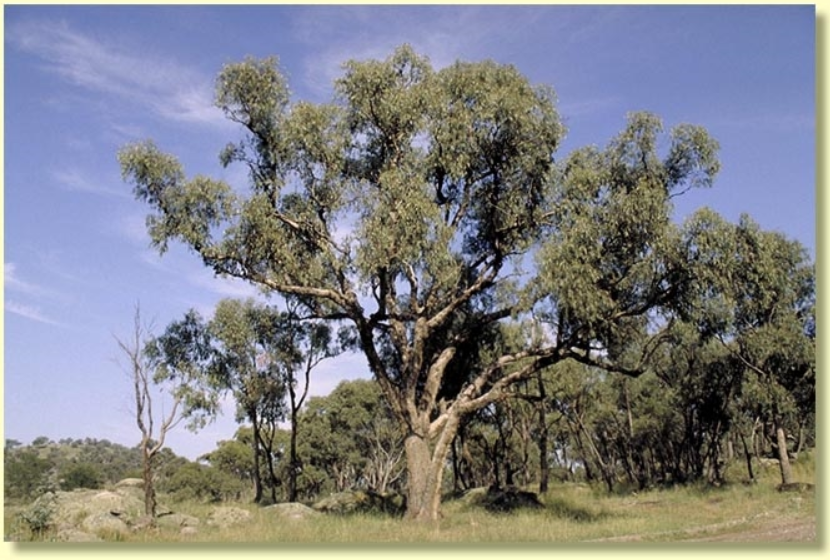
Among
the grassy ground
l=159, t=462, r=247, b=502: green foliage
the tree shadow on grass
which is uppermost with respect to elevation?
the grassy ground

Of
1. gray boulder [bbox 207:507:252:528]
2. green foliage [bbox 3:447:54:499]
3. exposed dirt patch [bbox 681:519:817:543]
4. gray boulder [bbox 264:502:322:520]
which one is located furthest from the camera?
green foliage [bbox 3:447:54:499]

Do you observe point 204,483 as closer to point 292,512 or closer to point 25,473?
point 25,473

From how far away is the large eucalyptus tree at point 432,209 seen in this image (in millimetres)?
19125

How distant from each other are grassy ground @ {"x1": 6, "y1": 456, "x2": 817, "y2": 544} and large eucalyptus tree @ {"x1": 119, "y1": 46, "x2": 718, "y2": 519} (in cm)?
235

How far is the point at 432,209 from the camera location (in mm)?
19219

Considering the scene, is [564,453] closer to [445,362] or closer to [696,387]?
[696,387]

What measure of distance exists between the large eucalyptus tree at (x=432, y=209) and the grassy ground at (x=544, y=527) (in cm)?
235

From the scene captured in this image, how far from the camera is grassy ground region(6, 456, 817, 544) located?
15352 millimetres

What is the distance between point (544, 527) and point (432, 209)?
8.87 metres

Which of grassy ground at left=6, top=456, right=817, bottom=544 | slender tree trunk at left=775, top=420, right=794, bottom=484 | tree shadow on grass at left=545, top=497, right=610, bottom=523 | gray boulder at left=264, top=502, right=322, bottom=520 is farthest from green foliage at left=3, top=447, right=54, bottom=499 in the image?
slender tree trunk at left=775, top=420, right=794, bottom=484

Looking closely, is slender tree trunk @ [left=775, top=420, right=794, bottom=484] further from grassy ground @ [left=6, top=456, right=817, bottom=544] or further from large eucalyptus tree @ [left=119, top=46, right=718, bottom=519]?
large eucalyptus tree @ [left=119, top=46, right=718, bottom=519]

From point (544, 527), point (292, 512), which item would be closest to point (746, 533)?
point (544, 527)

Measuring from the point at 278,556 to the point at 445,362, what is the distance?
10.9 metres

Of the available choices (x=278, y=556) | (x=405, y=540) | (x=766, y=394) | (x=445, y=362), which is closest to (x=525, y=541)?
(x=405, y=540)
